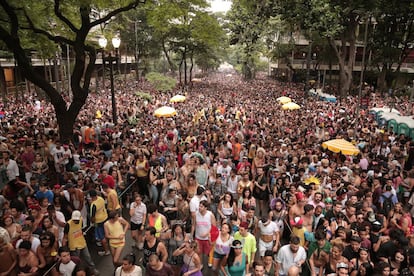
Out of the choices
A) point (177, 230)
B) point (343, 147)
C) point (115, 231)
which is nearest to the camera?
point (177, 230)

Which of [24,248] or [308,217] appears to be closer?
[24,248]

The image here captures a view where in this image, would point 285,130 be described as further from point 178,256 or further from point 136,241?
point 178,256

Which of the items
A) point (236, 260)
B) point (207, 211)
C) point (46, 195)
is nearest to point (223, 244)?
point (236, 260)

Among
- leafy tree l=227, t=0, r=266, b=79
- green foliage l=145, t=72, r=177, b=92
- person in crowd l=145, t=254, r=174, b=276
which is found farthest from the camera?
green foliage l=145, t=72, r=177, b=92

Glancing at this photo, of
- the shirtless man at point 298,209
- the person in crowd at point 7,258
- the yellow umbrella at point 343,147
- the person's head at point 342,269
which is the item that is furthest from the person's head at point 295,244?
the yellow umbrella at point 343,147

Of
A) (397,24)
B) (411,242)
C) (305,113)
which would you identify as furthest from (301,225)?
(397,24)

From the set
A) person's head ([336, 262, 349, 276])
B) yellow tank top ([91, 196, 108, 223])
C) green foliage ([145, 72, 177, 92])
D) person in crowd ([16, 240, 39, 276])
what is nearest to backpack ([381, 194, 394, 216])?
person's head ([336, 262, 349, 276])

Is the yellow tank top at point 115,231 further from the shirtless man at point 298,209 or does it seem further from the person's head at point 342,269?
the person's head at point 342,269

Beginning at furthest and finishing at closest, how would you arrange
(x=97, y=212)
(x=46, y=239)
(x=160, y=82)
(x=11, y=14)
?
(x=160, y=82) → (x=11, y=14) → (x=97, y=212) → (x=46, y=239)

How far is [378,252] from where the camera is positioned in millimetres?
5402

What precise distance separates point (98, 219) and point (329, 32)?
21662 millimetres

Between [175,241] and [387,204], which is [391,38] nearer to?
[387,204]

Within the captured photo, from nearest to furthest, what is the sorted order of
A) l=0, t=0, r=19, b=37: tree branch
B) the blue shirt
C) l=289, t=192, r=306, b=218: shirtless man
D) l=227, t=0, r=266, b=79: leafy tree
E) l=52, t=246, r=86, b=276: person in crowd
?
l=52, t=246, r=86, b=276: person in crowd → l=289, t=192, r=306, b=218: shirtless man → the blue shirt → l=0, t=0, r=19, b=37: tree branch → l=227, t=0, r=266, b=79: leafy tree

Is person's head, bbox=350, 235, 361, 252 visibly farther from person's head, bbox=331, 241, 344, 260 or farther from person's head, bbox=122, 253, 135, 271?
person's head, bbox=122, 253, 135, 271
